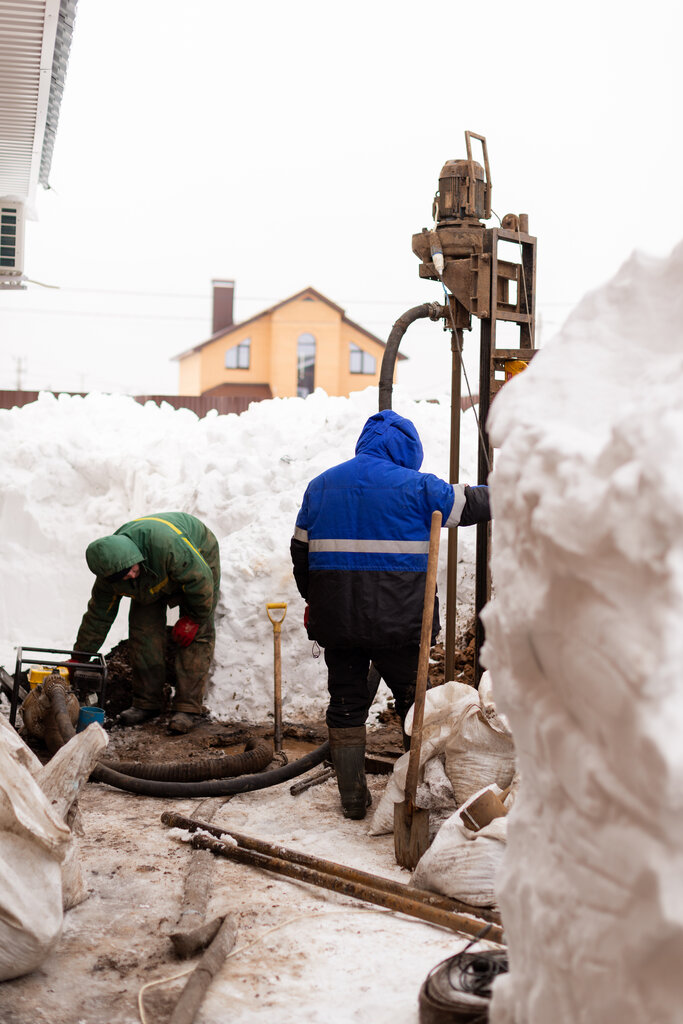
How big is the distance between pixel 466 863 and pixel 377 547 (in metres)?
1.47

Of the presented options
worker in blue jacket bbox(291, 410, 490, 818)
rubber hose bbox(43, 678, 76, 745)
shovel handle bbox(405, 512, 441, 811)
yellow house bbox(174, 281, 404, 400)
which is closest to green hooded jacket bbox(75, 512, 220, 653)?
rubber hose bbox(43, 678, 76, 745)

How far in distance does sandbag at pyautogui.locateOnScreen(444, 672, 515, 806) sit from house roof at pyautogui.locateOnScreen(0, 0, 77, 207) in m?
4.21

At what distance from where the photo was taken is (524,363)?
15.9ft

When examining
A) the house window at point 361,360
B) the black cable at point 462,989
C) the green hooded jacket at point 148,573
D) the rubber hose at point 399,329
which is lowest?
the black cable at point 462,989

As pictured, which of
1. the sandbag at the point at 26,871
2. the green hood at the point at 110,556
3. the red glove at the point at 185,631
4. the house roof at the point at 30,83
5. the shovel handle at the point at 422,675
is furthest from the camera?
the red glove at the point at 185,631

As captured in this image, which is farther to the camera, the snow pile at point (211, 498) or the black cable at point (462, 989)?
the snow pile at point (211, 498)

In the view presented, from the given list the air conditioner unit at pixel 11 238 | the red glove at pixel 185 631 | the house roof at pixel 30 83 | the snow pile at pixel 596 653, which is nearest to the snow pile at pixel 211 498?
the red glove at pixel 185 631

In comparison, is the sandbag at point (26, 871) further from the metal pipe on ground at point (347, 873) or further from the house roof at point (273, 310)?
the house roof at point (273, 310)

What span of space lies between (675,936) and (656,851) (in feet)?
0.32

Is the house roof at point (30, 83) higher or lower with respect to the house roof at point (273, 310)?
lower

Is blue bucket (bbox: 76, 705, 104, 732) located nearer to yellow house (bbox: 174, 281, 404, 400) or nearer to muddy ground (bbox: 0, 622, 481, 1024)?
muddy ground (bbox: 0, 622, 481, 1024)

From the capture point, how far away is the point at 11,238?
7980 mm

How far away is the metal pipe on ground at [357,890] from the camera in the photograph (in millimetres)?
2943

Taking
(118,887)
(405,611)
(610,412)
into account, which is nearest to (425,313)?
(405,611)
